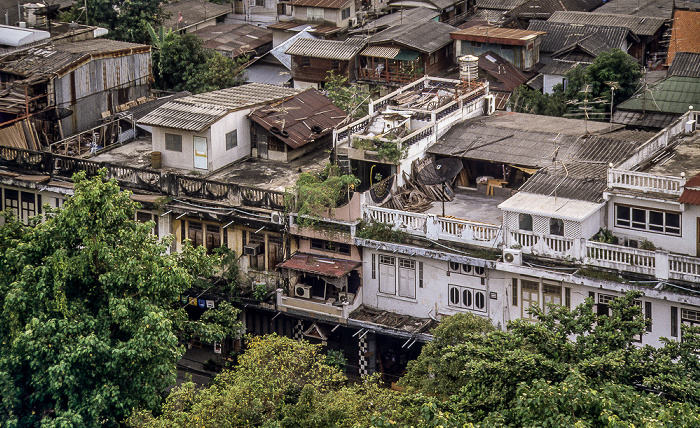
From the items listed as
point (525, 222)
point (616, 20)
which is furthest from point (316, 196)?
point (616, 20)

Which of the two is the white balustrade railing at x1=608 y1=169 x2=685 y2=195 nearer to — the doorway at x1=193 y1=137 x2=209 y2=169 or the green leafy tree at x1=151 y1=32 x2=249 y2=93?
the doorway at x1=193 y1=137 x2=209 y2=169

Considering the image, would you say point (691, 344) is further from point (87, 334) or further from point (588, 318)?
point (87, 334)

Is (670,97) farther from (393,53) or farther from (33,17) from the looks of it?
(33,17)

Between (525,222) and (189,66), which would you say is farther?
(189,66)

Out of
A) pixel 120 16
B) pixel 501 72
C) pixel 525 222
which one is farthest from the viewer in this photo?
pixel 120 16

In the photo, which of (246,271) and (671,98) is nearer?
(246,271)

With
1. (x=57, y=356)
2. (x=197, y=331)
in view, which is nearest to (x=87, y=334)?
(x=57, y=356)

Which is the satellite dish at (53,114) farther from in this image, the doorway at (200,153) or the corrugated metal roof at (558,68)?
the corrugated metal roof at (558,68)
